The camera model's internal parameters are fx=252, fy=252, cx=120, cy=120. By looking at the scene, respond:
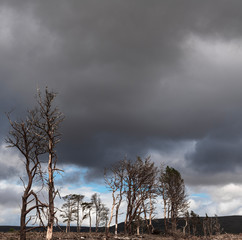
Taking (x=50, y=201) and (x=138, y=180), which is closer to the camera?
(x=50, y=201)

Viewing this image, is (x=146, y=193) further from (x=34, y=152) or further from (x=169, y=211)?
(x=34, y=152)

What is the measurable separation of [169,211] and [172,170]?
7.36 metres

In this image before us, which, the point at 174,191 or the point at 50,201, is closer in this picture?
the point at 50,201

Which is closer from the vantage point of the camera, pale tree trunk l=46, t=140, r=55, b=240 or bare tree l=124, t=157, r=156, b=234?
pale tree trunk l=46, t=140, r=55, b=240

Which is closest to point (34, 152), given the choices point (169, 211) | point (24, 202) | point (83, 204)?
point (24, 202)

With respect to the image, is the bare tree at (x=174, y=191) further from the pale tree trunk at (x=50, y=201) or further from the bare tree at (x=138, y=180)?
the pale tree trunk at (x=50, y=201)

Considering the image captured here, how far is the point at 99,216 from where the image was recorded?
2616 inches

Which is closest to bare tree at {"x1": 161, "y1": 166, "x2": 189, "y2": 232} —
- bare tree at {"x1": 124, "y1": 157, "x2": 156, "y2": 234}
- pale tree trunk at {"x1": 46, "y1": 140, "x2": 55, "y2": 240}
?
bare tree at {"x1": 124, "y1": 157, "x2": 156, "y2": 234}

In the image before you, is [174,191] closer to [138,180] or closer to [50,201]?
[138,180]

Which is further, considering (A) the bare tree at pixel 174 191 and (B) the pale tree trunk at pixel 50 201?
(A) the bare tree at pixel 174 191

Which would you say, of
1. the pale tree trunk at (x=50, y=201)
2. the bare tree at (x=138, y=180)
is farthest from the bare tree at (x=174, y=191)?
the pale tree trunk at (x=50, y=201)

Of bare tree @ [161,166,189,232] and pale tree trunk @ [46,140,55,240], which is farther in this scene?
bare tree @ [161,166,189,232]

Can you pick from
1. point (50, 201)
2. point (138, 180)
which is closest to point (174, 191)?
point (138, 180)

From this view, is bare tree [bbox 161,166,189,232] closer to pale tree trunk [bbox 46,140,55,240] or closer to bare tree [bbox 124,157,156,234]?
bare tree [bbox 124,157,156,234]
